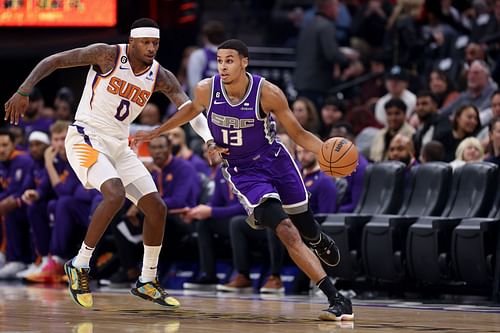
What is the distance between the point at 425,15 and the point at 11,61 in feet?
19.2

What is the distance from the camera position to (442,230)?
9.90 meters

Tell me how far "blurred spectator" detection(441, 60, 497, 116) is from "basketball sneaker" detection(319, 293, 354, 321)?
196 inches

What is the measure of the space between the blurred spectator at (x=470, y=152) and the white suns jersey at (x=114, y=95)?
334cm

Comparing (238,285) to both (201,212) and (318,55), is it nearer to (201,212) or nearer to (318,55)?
(201,212)

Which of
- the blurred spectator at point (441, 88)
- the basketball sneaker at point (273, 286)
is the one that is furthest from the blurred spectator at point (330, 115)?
the basketball sneaker at point (273, 286)

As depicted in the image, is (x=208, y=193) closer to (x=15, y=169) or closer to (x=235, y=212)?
(x=235, y=212)

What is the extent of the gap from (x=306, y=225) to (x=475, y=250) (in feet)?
6.88

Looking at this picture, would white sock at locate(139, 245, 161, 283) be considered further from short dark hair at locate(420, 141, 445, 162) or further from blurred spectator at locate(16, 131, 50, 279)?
blurred spectator at locate(16, 131, 50, 279)

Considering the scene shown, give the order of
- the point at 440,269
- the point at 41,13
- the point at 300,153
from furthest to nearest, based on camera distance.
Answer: the point at 41,13 → the point at 300,153 → the point at 440,269

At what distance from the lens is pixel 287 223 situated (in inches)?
304

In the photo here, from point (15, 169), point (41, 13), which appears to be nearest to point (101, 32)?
point (41, 13)

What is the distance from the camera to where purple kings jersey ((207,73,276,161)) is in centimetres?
795

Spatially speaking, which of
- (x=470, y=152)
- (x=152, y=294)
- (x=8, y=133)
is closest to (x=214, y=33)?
(x=8, y=133)

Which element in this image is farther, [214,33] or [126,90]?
[214,33]
